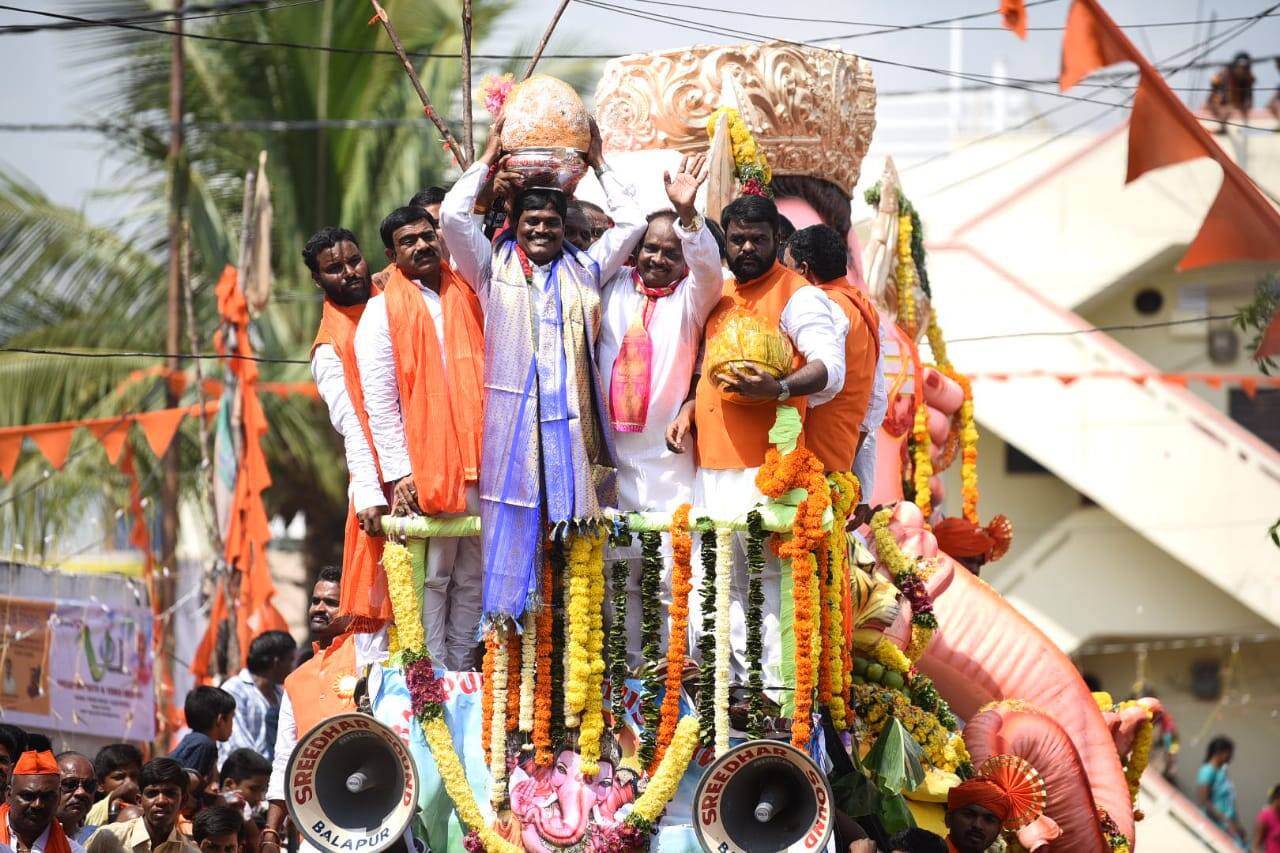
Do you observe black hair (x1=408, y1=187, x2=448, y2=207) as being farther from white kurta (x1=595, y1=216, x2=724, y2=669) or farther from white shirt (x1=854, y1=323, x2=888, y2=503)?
white shirt (x1=854, y1=323, x2=888, y2=503)

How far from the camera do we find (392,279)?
721 cm

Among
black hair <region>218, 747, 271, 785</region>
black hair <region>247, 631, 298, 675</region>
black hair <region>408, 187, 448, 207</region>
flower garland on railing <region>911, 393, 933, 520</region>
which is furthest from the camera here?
flower garland on railing <region>911, 393, 933, 520</region>

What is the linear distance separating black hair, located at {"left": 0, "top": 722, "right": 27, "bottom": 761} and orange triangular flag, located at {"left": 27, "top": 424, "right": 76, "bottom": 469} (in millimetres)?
4603

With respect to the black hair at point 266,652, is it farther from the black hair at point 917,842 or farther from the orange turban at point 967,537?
the black hair at point 917,842

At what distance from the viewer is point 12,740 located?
7.48m

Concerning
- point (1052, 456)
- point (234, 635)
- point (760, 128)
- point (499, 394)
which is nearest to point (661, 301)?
point (499, 394)

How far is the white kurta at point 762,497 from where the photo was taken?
6902mm

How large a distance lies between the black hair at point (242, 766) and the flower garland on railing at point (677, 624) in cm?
270

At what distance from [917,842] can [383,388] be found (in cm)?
262

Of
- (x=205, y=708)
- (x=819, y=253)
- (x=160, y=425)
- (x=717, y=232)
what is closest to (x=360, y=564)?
(x=717, y=232)

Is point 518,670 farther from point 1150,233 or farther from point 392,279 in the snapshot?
point 1150,233

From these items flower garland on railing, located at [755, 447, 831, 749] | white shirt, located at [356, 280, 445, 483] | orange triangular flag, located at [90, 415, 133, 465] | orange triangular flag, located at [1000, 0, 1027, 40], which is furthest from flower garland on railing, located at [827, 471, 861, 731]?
orange triangular flag, located at [90, 415, 133, 465]

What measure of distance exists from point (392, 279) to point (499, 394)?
0.67m

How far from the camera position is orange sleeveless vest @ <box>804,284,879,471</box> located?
7363mm
